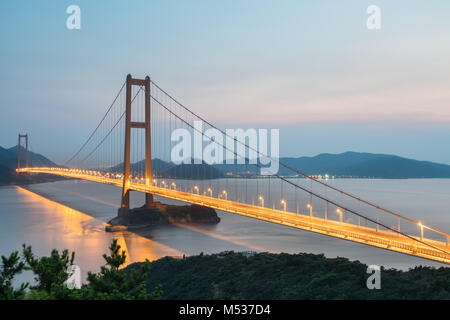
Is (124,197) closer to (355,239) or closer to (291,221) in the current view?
(291,221)

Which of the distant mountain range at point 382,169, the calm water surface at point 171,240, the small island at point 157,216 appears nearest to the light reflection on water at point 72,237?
the calm water surface at point 171,240

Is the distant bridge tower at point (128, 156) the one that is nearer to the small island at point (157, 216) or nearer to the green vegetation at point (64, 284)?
the small island at point (157, 216)

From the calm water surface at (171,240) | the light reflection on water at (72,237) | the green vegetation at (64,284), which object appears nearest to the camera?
the green vegetation at (64,284)

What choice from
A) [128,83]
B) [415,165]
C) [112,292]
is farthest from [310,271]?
[415,165]

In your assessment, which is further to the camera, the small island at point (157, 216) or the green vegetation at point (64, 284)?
the small island at point (157, 216)

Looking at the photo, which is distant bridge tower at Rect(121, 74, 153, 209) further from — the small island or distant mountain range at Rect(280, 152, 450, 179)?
distant mountain range at Rect(280, 152, 450, 179)

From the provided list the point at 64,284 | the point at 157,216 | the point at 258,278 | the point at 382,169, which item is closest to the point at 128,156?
the point at 157,216

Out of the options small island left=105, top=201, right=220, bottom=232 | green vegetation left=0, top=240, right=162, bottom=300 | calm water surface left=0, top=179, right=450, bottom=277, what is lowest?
calm water surface left=0, top=179, right=450, bottom=277

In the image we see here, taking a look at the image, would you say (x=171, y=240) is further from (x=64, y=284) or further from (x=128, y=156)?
(x=64, y=284)

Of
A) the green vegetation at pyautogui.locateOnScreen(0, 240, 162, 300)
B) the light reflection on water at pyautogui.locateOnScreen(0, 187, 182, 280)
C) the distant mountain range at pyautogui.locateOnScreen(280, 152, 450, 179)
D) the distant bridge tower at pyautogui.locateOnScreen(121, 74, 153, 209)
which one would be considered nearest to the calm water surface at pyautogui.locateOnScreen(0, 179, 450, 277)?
the light reflection on water at pyautogui.locateOnScreen(0, 187, 182, 280)
